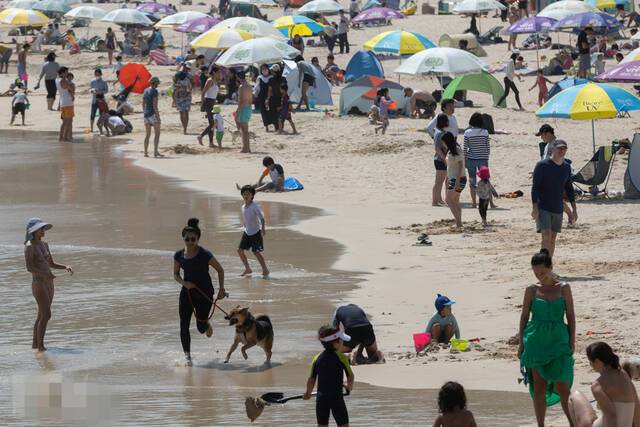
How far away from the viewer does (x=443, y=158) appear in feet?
61.2

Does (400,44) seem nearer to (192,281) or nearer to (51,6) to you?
(51,6)

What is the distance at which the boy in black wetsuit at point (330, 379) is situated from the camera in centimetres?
899

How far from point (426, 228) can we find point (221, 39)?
14949 millimetres

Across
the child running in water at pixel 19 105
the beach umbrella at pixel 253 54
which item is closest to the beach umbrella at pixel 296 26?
the child running in water at pixel 19 105

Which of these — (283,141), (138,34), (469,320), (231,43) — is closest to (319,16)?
(138,34)

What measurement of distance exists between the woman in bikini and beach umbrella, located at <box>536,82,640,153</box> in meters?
9.21

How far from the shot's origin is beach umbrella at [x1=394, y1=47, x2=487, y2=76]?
2847 cm

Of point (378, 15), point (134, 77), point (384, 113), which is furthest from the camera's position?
point (378, 15)

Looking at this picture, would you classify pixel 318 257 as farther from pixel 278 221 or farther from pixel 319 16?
pixel 319 16

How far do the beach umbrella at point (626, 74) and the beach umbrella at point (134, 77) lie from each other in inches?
548

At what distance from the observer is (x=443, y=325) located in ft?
39.5

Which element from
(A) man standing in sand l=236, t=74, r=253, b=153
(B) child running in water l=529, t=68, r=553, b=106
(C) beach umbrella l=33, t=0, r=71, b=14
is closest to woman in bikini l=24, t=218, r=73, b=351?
(A) man standing in sand l=236, t=74, r=253, b=153

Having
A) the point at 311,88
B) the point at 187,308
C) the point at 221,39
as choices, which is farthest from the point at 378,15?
the point at 187,308

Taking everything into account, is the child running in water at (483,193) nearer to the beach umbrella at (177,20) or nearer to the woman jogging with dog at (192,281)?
the woman jogging with dog at (192,281)
